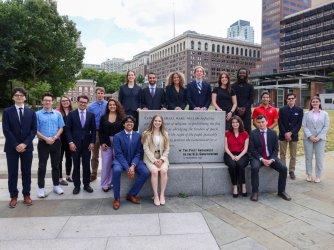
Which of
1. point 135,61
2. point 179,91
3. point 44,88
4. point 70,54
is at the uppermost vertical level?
point 135,61

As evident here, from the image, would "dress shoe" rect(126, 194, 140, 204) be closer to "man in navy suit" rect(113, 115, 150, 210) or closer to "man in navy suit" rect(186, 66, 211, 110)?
"man in navy suit" rect(113, 115, 150, 210)

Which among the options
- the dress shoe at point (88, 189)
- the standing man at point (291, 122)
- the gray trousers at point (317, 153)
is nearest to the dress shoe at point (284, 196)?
the standing man at point (291, 122)

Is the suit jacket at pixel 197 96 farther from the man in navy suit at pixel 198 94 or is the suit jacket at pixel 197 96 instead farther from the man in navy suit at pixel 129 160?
the man in navy suit at pixel 129 160

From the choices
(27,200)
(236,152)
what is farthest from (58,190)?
(236,152)

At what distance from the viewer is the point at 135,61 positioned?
179 metres

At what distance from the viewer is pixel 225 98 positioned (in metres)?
6.48

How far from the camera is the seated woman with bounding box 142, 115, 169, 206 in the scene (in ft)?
17.5

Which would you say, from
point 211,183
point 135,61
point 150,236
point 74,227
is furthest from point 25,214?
point 135,61

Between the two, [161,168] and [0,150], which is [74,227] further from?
[0,150]

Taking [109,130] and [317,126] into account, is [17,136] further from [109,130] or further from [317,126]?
[317,126]

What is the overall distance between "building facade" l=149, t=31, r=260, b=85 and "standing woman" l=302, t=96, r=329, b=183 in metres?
125

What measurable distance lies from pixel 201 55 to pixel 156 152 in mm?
140246

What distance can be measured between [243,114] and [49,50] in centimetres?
3622

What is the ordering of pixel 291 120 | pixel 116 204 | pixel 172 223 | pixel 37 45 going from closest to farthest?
1. pixel 172 223
2. pixel 116 204
3. pixel 291 120
4. pixel 37 45
